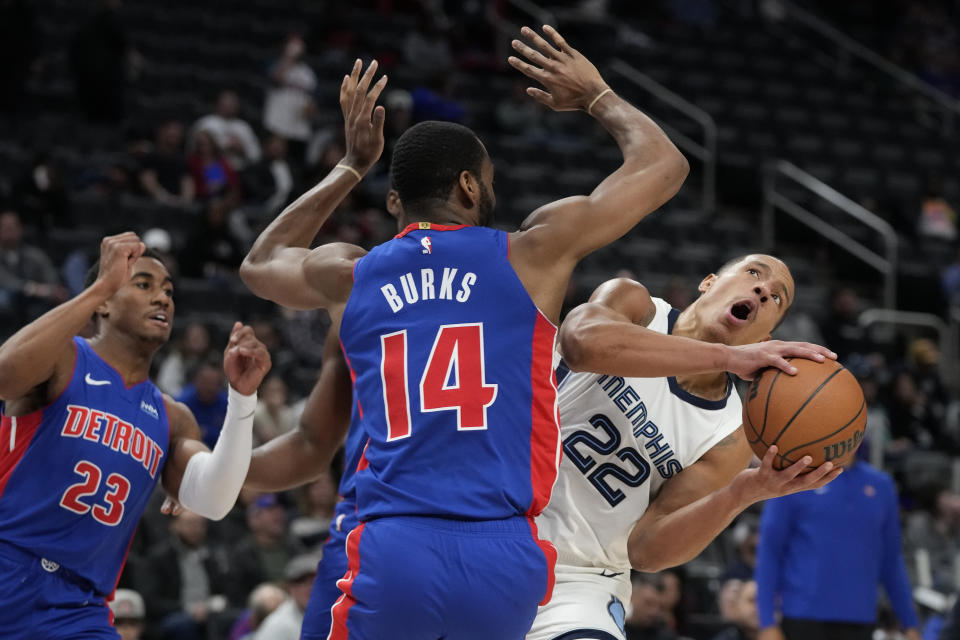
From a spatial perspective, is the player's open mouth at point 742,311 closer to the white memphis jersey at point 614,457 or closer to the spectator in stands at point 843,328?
→ the white memphis jersey at point 614,457

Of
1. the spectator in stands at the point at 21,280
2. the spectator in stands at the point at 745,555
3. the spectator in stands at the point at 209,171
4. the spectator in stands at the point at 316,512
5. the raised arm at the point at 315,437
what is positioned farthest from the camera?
the spectator in stands at the point at 209,171

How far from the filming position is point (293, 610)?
8.05 m

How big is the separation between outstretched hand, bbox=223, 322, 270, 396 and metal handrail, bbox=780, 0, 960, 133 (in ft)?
58.8

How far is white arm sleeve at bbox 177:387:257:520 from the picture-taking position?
480 cm

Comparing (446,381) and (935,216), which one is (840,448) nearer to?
(446,381)

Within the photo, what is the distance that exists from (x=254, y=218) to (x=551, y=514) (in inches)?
363

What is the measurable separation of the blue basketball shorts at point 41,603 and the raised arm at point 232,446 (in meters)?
0.53

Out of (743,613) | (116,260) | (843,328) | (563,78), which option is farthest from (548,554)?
(843,328)

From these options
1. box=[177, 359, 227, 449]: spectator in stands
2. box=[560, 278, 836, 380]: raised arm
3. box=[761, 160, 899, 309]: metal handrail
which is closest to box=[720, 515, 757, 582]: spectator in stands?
box=[177, 359, 227, 449]: spectator in stands

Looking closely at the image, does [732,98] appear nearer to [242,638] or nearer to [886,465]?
[886,465]

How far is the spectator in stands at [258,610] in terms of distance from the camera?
27.4ft

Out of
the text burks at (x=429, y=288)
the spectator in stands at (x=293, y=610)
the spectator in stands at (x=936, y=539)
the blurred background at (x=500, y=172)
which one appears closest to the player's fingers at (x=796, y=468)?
the text burks at (x=429, y=288)

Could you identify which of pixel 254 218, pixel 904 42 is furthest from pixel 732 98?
pixel 254 218

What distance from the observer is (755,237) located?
57.5ft
